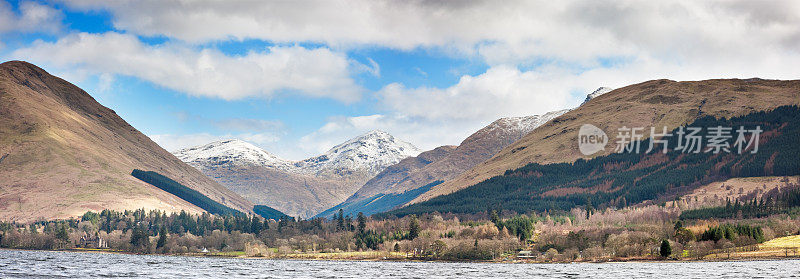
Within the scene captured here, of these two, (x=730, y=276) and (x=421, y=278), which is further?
(x=421, y=278)

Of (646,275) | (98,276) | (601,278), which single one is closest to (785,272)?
(646,275)

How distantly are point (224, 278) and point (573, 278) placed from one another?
3943 inches

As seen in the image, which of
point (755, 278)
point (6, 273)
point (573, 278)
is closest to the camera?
point (755, 278)

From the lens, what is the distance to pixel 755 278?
171m

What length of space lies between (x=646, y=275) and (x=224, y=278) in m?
121

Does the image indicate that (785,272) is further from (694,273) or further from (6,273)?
(6,273)

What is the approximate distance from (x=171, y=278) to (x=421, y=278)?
70.1 metres

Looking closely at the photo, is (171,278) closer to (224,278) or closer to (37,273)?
(224,278)

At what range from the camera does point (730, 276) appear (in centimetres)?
18075

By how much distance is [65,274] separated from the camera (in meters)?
191

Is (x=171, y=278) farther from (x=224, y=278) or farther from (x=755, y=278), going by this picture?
(x=755, y=278)

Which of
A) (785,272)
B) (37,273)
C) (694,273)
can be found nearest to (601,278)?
(694,273)

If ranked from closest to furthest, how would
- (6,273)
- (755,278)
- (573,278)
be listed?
(755,278) → (6,273) → (573,278)

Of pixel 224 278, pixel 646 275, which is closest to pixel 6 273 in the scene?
pixel 224 278
